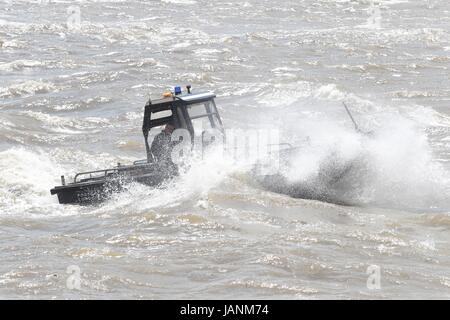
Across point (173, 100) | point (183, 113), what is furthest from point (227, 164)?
point (173, 100)

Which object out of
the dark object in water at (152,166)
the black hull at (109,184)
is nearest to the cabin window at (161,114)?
the dark object in water at (152,166)

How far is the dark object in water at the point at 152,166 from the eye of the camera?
13656 millimetres

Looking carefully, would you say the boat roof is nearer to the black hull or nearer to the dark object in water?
the dark object in water

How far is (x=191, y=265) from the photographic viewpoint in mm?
10359

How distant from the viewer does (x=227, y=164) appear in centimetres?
1388

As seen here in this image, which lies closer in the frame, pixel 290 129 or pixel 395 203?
pixel 395 203

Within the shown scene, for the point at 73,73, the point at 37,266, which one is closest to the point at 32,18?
the point at 73,73

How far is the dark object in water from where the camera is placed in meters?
13.7

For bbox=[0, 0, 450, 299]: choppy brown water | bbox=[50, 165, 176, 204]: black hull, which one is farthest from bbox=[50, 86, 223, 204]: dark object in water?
bbox=[0, 0, 450, 299]: choppy brown water

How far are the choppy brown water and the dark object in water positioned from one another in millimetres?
211

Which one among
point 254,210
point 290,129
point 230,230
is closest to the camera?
point 230,230

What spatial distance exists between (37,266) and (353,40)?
85.1ft

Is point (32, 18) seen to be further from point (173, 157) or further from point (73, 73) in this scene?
point (173, 157)

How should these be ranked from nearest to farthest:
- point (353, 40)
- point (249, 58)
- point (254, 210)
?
point (254, 210) < point (249, 58) < point (353, 40)
